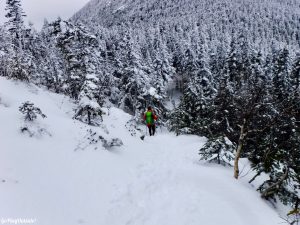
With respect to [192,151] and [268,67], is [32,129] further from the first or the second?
[268,67]

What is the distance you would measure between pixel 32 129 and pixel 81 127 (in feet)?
7.51

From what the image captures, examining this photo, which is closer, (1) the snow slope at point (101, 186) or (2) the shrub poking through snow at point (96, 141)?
(1) the snow slope at point (101, 186)

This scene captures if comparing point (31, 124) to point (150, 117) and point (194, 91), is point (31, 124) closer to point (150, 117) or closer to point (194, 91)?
point (150, 117)

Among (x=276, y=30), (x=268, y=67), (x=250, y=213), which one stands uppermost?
(x=276, y=30)

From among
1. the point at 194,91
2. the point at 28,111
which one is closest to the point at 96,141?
the point at 28,111

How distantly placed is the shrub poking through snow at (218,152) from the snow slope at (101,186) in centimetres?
46

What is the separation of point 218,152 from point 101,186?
4860 mm

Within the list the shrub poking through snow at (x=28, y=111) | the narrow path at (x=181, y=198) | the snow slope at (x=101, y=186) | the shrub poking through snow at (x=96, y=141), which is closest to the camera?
the snow slope at (x=101, y=186)

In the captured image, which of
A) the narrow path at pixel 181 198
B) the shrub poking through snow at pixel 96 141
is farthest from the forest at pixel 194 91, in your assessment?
the shrub poking through snow at pixel 96 141

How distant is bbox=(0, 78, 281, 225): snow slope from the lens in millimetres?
5457

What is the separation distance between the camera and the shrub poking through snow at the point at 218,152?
9570 millimetres

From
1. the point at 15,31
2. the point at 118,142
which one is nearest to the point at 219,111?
the point at 118,142

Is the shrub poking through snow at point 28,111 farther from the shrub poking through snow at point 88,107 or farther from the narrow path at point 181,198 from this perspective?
the narrow path at point 181,198

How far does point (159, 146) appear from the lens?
1253 cm
